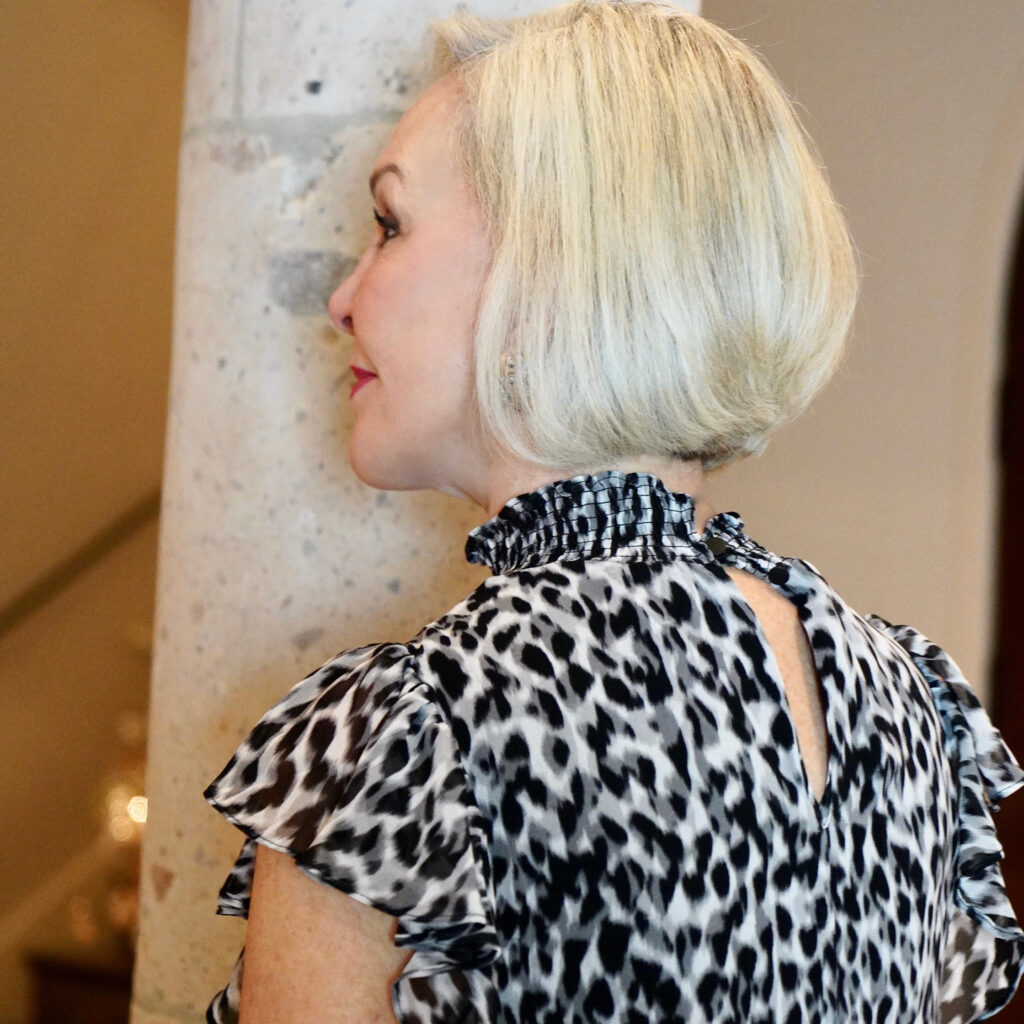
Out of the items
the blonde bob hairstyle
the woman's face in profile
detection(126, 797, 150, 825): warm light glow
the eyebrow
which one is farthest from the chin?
detection(126, 797, 150, 825): warm light glow

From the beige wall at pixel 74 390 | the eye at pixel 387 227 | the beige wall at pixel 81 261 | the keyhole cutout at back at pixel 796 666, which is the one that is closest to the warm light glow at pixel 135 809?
the beige wall at pixel 74 390

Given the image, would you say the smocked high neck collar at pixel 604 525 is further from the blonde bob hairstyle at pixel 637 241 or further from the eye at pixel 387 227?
the eye at pixel 387 227

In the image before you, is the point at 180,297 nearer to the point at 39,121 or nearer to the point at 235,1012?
the point at 235,1012

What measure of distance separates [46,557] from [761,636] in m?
3.35

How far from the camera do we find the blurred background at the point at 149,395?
116 inches

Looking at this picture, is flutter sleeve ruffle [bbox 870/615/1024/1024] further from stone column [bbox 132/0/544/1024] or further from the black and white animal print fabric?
stone column [bbox 132/0/544/1024]

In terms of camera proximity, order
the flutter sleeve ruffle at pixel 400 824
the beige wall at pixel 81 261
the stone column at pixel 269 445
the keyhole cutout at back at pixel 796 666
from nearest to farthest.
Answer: the flutter sleeve ruffle at pixel 400 824 < the keyhole cutout at back at pixel 796 666 < the stone column at pixel 269 445 < the beige wall at pixel 81 261

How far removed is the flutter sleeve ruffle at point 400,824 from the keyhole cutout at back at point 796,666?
29cm

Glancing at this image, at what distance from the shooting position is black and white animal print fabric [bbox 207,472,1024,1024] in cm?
85

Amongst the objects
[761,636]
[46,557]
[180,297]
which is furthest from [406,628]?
[46,557]

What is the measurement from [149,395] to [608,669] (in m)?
3.54

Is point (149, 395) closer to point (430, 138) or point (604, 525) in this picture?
point (430, 138)

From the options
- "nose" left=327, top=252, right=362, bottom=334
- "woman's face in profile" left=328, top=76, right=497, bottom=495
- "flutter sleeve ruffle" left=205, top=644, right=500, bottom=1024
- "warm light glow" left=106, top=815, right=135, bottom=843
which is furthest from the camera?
"warm light glow" left=106, top=815, right=135, bottom=843

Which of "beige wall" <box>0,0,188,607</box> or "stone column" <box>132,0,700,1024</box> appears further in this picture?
"beige wall" <box>0,0,188,607</box>
